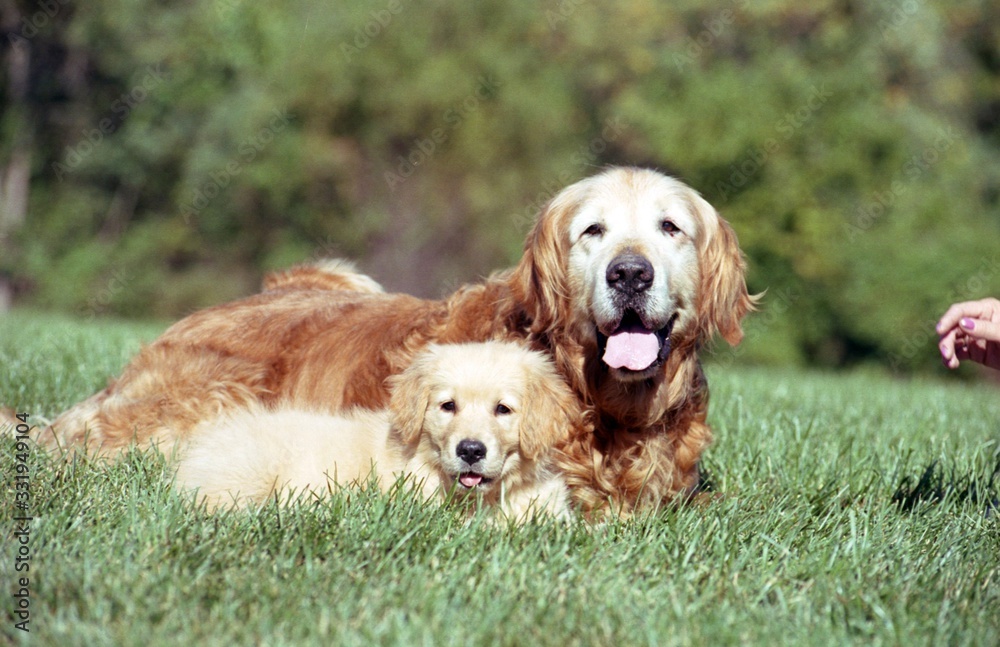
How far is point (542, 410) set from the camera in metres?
3.72

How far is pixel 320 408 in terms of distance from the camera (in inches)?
172

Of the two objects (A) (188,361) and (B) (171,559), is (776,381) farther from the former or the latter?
(B) (171,559)

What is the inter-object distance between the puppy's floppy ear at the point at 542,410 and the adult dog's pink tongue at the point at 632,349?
208mm

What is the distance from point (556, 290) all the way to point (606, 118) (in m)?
20.6

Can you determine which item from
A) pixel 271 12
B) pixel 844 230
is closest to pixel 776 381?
pixel 844 230

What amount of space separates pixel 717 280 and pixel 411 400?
1209 millimetres

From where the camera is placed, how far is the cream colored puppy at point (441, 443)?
367 cm
